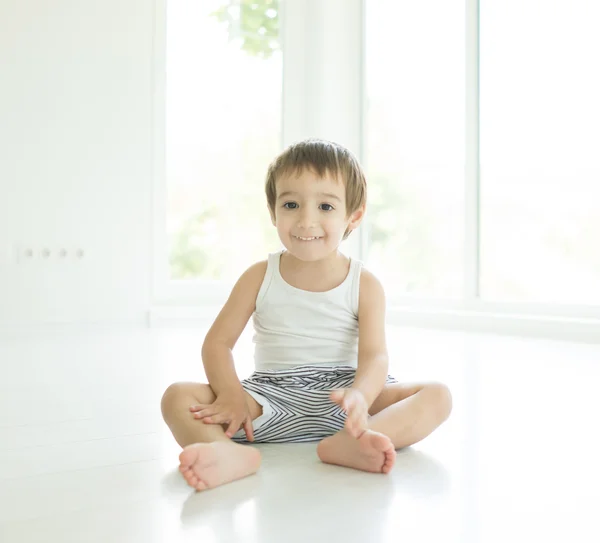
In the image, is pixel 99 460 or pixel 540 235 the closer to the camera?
pixel 99 460

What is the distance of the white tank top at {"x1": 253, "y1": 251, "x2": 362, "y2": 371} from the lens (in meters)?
1.13

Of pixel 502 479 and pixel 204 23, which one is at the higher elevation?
pixel 204 23

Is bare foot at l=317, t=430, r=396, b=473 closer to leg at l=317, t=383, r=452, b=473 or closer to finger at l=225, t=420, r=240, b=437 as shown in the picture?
leg at l=317, t=383, r=452, b=473

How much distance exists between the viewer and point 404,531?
2.26 ft

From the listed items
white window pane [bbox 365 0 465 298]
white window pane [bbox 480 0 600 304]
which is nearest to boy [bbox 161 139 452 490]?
white window pane [bbox 480 0 600 304]

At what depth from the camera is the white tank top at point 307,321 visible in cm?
113

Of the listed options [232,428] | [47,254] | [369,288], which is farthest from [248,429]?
[47,254]

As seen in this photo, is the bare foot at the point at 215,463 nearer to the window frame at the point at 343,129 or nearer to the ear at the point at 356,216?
the ear at the point at 356,216

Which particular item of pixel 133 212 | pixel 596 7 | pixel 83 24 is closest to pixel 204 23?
pixel 83 24

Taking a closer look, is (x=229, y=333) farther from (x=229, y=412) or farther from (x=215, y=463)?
(x=215, y=463)

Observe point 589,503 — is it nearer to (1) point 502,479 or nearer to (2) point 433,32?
(1) point 502,479

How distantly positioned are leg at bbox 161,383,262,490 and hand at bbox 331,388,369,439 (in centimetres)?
12

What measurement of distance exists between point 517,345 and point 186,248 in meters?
1.84

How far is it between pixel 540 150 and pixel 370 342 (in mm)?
2256
